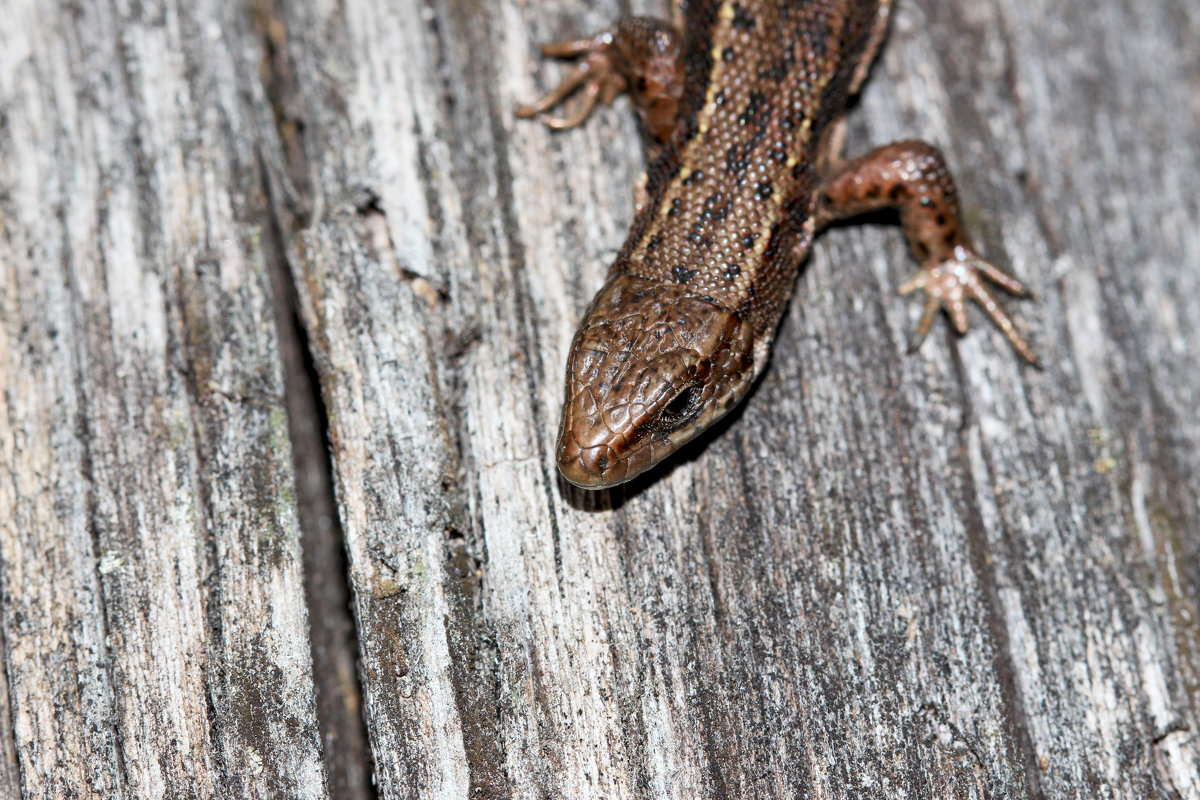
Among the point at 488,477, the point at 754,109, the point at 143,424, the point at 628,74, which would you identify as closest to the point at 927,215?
the point at 754,109

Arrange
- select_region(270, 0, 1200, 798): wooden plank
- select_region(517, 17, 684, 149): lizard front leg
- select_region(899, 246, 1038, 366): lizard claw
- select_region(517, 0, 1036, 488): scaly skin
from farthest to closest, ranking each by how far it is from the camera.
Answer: select_region(517, 17, 684, 149): lizard front leg
select_region(899, 246, 1038, 366): lizard claw
select_region(517, 0, 1036, 488): scaly skin
select_region(270, 0, 1200, 798): wooden plank

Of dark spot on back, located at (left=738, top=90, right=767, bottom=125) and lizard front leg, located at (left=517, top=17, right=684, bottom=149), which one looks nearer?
dark spot on back, located at (left=738, top=90, right=767, bottom=125)

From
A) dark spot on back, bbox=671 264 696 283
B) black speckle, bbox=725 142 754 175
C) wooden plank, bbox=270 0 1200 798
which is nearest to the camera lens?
wooden plank, bbox=270 0 1200 798

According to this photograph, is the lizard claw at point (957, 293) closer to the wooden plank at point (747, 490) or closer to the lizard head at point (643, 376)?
the wooden plank at point (747, 490)

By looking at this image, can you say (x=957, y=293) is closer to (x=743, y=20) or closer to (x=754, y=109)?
(x=754, y=109)

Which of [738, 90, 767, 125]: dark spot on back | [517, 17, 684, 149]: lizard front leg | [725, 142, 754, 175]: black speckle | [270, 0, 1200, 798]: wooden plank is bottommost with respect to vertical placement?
[270, 0, 1200, 798]: wooden plank

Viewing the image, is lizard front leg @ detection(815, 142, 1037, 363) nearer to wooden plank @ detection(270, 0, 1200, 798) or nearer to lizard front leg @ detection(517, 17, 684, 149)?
wooden plank @ detection(270, 0, 1200, 798)

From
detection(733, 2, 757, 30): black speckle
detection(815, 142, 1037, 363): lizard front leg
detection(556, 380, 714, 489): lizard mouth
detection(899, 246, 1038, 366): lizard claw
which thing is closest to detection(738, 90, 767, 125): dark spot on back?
detection(733, 2, 757, 30): black speckle
